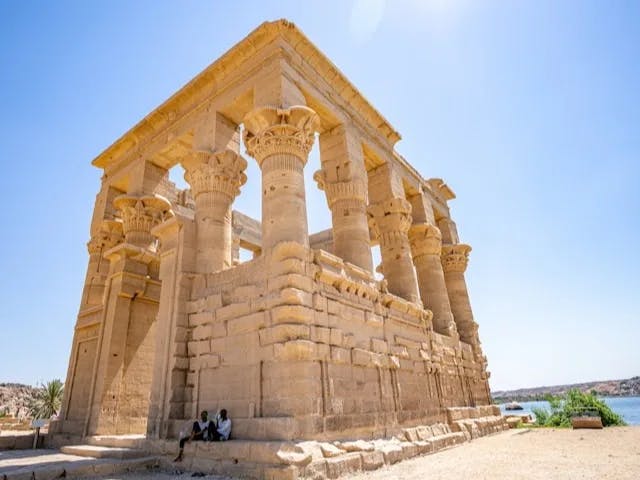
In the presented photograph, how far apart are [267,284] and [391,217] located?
5.90m

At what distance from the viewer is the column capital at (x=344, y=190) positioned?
10.2 metres

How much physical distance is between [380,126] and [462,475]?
34.4ft

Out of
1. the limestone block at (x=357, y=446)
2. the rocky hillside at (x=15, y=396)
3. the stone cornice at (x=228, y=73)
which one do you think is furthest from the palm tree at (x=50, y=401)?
the limestone block at (x=357, y=446)

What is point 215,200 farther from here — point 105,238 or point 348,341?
point 105,238

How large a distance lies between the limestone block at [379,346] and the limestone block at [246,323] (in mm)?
2657

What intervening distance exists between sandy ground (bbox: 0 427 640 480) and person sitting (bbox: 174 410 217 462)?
17.1 inches

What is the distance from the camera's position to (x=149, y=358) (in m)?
10.4

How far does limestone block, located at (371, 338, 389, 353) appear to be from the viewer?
8211mm

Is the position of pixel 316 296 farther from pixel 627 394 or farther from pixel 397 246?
pixel 627 394

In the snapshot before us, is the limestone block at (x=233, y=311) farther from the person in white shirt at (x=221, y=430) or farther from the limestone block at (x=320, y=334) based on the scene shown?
the person in white shirt at (x=221, y=430)

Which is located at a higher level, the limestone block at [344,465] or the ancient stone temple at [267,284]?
the ancient stone temple at [267,284]

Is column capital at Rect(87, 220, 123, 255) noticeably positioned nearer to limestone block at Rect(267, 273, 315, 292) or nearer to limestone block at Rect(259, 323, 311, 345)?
limestone block at Rect(267, 273, 315, 292)

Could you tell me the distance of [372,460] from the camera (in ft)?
20.6

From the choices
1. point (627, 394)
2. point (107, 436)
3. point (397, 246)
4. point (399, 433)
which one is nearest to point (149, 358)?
point (107, 436)
